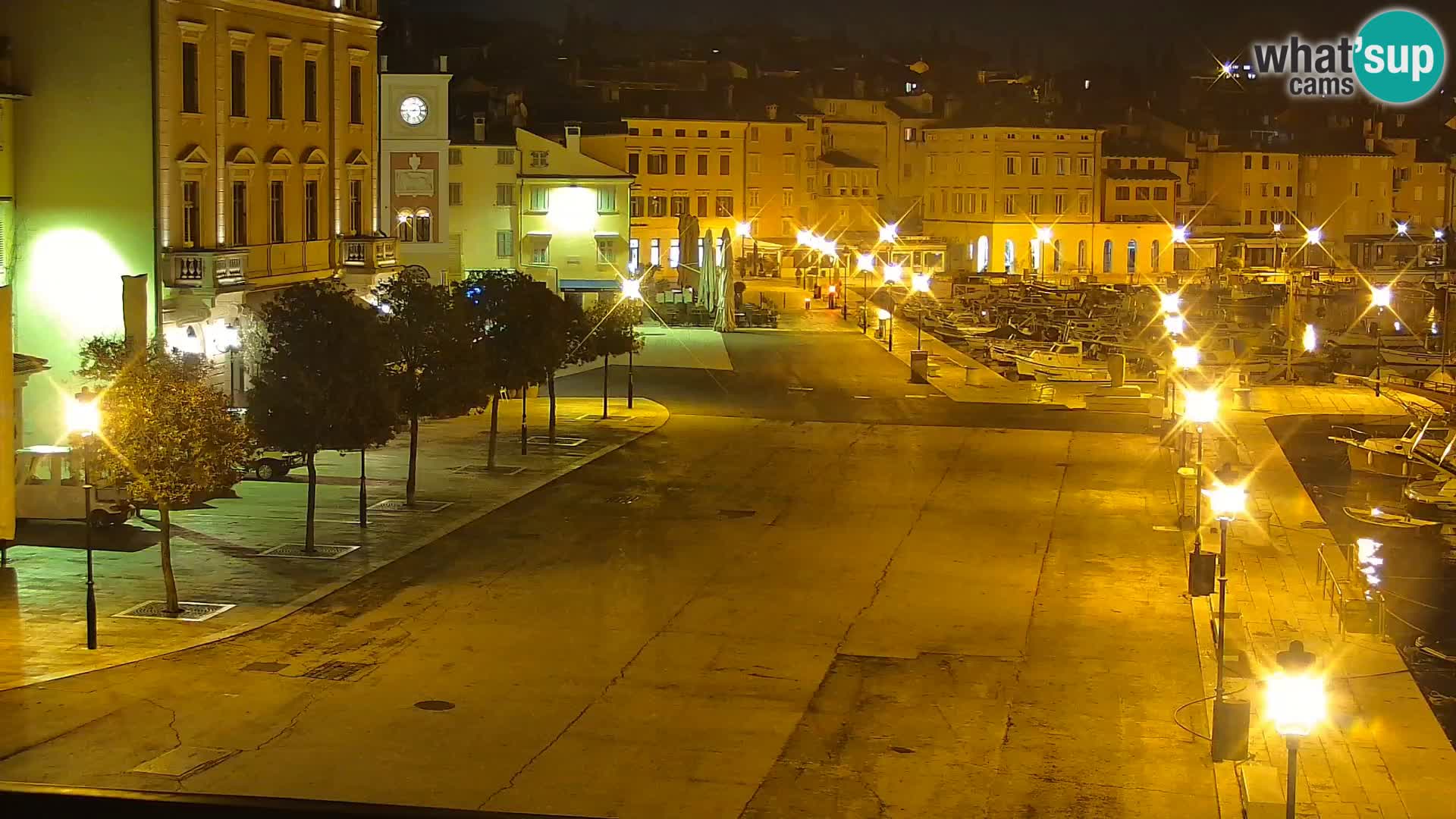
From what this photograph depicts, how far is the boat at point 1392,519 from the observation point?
3694 cm

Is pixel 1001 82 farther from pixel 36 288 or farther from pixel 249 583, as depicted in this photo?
pixel 249 583

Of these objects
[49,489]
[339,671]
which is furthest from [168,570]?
[49,489]

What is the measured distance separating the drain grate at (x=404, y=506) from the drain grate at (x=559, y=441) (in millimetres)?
8272

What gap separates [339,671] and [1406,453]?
97.2 feet

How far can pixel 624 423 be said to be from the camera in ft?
153

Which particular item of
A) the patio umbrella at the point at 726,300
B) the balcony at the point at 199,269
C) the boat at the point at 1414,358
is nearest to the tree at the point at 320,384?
the balcony at the point at 199,269

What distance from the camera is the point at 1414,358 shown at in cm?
7088

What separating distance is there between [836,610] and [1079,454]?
18.4m

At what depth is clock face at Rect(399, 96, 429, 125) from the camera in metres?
70.6

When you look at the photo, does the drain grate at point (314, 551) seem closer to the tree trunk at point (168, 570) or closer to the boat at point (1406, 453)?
the tree trunk at point (168, 570)

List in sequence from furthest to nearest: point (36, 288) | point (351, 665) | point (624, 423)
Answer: point (624, 423), point (36, 288), point (351, 665)

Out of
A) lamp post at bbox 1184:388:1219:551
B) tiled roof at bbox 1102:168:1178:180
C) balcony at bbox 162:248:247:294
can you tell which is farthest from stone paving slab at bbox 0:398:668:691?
tiled roof at bbox 1102:168:1178:180

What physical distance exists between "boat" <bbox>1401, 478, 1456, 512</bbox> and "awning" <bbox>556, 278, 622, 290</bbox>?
147 feet

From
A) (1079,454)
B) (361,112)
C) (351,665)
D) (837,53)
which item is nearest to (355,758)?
(351,665)
